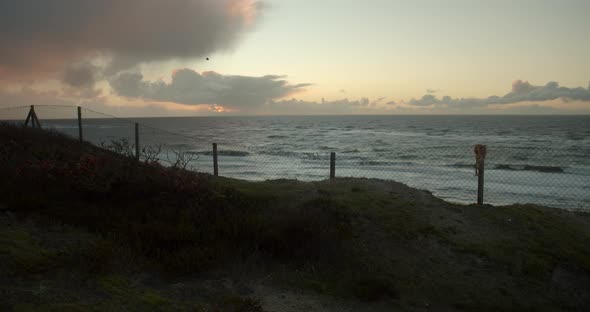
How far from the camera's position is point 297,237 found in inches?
255

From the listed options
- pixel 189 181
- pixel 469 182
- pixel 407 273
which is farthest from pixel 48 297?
pixel 469 182

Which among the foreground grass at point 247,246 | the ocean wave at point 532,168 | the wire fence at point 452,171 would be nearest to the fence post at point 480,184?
the foreground grass at point 247,246

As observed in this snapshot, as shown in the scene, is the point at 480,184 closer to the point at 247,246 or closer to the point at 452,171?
the point at 247,246

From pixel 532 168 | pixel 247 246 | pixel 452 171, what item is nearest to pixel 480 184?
pixel 247 246

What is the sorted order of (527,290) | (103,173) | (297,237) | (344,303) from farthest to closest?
1. (103,173)
2. (297,237)
3. (527,290)
4. (344,303)

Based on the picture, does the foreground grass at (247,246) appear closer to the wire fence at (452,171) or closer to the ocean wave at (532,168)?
the wire fence at (452,171)

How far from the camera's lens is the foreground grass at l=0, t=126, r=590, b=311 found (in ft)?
16.0

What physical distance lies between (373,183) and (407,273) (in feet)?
14.4

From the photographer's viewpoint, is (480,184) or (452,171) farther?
(452,171)

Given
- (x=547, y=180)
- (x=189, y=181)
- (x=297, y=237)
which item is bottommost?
(x=547, y=180)

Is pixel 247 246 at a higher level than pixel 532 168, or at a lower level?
higher

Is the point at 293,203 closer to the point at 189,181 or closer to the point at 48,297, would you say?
the point at 189,181

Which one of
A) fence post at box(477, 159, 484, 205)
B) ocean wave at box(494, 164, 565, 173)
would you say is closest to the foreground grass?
fence post at box(477, 159, 484, 205)

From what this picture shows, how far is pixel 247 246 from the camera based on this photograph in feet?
19.9
